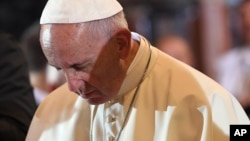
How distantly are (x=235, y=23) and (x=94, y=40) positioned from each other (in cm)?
191

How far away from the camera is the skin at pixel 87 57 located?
153cm

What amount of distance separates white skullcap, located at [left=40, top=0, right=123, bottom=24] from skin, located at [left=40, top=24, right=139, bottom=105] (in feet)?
0.06

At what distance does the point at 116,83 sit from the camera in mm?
1635

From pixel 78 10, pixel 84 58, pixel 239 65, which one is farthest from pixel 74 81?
pixel 239 65

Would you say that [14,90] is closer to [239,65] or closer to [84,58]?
[84,58]

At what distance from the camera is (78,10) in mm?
1581

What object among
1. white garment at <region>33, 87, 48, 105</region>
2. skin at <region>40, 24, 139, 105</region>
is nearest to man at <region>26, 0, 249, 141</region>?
skin at <region>40, 24, 139, 105</region>

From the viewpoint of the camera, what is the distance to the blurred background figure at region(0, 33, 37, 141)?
78.8 inches

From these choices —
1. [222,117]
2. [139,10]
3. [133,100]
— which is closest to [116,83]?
[133,100]

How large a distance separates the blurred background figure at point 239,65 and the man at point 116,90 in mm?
1466

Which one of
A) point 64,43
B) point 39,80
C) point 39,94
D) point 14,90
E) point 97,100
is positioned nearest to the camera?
point 64,43

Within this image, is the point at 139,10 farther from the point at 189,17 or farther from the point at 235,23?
→ the point at 235,23

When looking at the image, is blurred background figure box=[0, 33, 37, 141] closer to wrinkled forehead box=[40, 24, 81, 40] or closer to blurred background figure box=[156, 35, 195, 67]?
wrinkled forehead box=[40, 24, 81, 40]

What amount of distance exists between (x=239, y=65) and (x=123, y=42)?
175cm
